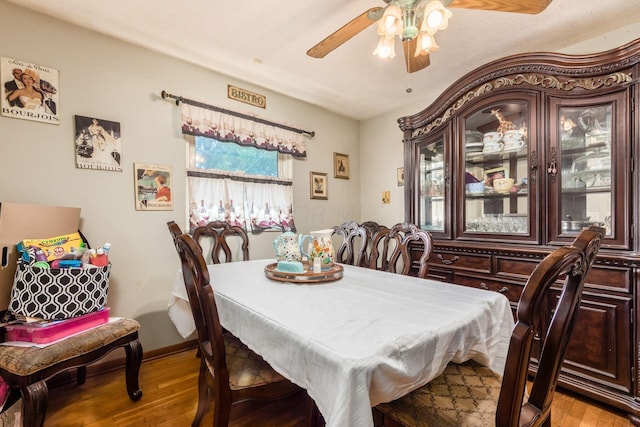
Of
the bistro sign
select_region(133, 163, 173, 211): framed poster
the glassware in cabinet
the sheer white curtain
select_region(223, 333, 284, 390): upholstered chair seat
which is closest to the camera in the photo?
select_region(223, 333, 284, 390): upholstered chair seat

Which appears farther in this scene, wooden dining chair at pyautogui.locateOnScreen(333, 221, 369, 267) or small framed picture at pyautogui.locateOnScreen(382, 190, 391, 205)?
small framed picture at pyautogui.locateOnScreen(382, 190, 391, 205)

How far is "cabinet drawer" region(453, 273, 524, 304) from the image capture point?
6.41 ft

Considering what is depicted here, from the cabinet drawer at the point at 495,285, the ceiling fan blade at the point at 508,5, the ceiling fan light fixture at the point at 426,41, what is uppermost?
the ceiling fan blade at the point at 508,5

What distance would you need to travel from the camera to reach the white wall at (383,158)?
3322 mm

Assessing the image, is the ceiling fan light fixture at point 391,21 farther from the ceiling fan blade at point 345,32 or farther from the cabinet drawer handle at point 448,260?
the cabinet drawer handle at point 448,260

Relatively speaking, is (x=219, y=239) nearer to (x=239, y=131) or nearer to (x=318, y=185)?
(x=239, y=131)

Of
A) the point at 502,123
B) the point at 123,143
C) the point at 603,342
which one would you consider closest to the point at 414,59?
the point at 502,123

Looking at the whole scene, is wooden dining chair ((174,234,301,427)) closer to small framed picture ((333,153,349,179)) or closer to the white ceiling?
the white ceiling

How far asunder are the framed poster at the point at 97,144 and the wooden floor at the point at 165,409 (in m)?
1.46

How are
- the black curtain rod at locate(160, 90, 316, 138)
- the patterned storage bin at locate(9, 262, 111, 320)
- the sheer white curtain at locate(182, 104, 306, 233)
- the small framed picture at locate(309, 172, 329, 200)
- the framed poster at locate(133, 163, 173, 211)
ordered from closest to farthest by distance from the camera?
the patterned storage bin at locate(9, 262, 111, 320), the framed poster at locate(133, 163, 173, 211), the black curtain rod at locate(160, 90, 316, 138), the sheer white curtain at locate(182, 104, 306, 233), the small framed picture at locate(309, 172, 329, 200)

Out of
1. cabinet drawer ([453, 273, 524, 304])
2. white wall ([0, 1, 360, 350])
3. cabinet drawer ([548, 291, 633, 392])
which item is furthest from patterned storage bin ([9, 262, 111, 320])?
cabinet drawer ([548, 291, 633, 392])

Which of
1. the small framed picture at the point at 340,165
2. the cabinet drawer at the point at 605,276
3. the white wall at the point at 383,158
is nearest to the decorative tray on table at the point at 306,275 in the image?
the cabinet drawer at the point at 605,276

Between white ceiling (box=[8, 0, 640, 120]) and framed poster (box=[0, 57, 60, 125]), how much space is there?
378 millimetres

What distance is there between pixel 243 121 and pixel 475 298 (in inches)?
93.0
